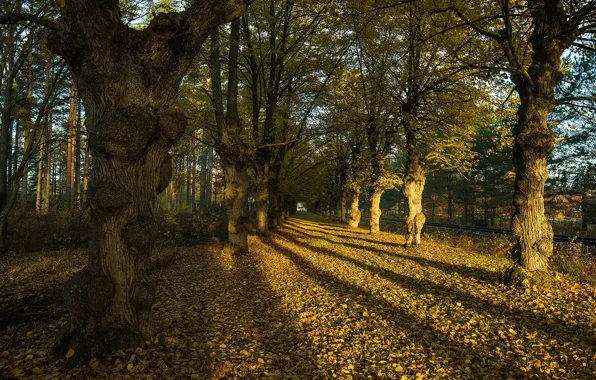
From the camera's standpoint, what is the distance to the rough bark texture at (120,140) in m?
3.71

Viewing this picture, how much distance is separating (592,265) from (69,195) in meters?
27.0

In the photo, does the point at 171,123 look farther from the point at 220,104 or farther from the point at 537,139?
the point at 537,139

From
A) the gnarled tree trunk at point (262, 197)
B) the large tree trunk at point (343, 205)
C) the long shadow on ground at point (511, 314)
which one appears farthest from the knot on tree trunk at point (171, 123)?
the large tree trunk at point (343, 205)

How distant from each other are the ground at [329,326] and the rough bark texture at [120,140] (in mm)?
515

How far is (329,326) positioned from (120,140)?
4.32 m

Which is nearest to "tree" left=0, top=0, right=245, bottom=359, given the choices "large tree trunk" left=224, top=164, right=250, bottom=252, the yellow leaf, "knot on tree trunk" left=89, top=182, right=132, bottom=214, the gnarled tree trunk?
"knot on tree trunk" left=89, top=182, right=132, bottom=214

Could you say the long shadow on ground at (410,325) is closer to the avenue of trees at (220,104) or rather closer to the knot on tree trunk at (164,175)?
the avenue of trees at (220,104)

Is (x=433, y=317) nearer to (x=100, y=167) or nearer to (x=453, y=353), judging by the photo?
(x=453, y=353)

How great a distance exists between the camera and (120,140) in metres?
3.76

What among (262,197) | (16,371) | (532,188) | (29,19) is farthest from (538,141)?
(262,197)

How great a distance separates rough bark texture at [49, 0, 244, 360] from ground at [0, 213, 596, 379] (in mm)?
515

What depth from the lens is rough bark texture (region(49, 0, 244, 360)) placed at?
371 cm

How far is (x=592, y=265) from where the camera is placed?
29.9ft

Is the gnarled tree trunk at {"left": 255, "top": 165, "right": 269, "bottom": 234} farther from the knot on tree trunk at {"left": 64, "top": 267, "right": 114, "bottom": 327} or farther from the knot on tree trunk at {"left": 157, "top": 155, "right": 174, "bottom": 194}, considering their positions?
the knot on tree trunk at {"left": 64, "top": 267, "right": 114, "bottom": 327}
